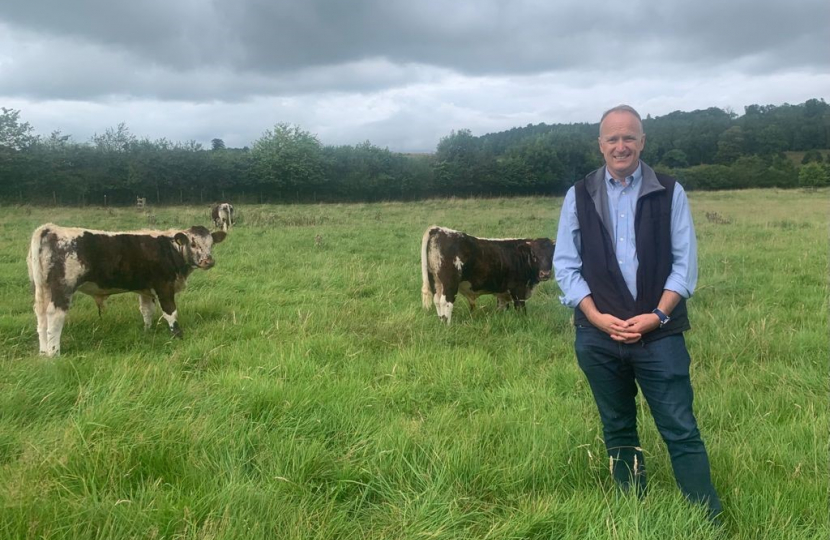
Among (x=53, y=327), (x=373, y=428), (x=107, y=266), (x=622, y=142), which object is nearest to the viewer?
(x=622, y=142)

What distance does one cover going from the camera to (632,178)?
9.12ft

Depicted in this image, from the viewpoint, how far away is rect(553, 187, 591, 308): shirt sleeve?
9.37 feet

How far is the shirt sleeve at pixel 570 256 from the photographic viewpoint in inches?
112

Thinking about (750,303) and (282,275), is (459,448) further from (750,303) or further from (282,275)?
(282,275)

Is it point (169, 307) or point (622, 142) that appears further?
point (169, 307)

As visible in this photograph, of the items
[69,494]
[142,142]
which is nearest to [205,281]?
[69,494]

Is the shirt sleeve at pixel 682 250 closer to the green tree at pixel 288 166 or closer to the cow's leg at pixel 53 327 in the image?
the cow's leg at pixel 53 327

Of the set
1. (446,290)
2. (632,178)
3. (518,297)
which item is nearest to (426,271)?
(446,290)

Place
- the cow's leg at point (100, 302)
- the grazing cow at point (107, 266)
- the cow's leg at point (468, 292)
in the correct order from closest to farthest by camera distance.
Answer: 1. the grazing cow at point (107, 266)
2. the cow's leg at point (100, 302)
3. the cow's leg at point (468, 292)

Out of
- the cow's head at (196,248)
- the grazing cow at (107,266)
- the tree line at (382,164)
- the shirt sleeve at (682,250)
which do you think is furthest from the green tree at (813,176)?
the shirt sleeve at (682,250)

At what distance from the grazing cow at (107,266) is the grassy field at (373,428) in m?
0.35

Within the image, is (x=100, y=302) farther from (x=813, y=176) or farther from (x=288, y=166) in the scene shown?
(x=813, y=176)

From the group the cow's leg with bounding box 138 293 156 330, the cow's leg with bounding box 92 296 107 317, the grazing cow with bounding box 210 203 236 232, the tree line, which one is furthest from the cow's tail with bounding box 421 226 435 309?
the tree line

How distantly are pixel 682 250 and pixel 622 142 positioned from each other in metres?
0.60
